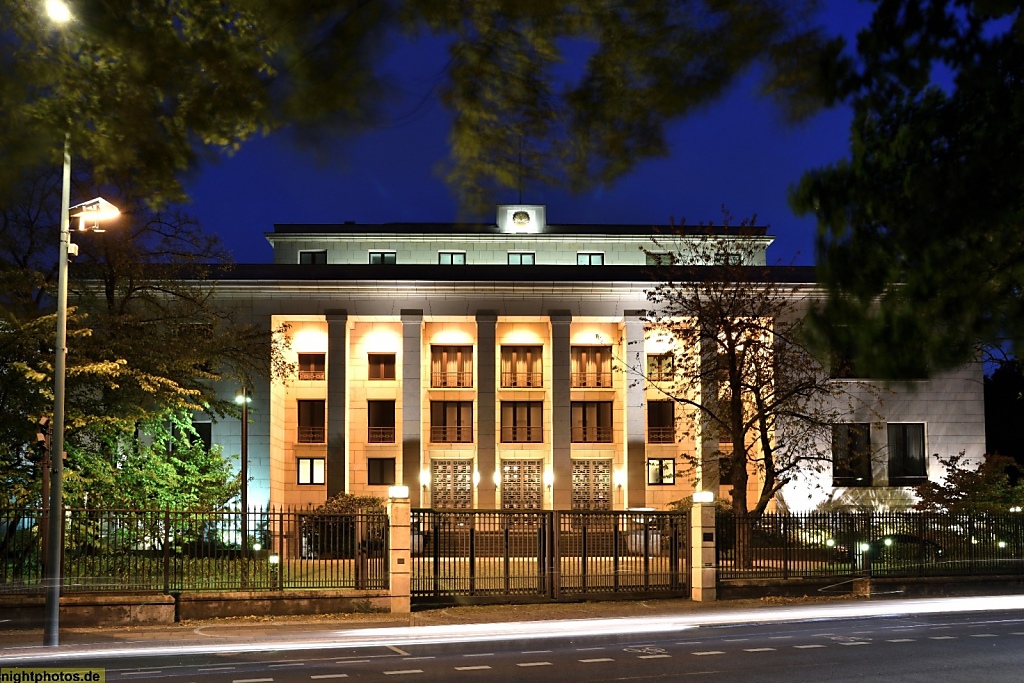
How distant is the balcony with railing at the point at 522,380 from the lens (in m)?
55.3

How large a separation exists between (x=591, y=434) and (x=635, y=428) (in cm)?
405

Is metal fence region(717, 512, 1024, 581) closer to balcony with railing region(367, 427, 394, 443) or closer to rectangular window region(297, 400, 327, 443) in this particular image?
balcony with railing region(367, 427, 394, 443)

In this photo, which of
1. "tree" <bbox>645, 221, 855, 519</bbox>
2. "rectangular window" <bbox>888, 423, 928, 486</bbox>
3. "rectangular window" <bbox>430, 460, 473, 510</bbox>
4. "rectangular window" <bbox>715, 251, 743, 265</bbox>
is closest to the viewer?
"rectangular window" <bbox>715, 251, 743, 265</bbox>

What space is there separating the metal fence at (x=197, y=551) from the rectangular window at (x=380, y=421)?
29875 millimetres

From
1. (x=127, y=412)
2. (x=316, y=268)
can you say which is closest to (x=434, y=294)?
(x=316, y=268)

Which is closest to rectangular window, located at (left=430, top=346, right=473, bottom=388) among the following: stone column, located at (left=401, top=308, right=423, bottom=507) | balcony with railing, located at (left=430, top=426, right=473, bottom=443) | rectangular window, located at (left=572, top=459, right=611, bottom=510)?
balcony with railing, located at (left=430, top=426, right=473, bottom=443)

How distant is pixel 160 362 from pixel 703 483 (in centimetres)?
2833

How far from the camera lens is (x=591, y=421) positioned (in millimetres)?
55062

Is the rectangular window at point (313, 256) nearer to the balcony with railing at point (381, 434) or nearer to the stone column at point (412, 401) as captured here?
the stone column at point (412, 401)

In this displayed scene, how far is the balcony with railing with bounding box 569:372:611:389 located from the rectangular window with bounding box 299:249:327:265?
640 inches

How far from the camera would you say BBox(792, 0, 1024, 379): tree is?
237cm

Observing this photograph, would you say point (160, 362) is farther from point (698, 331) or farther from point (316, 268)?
point (316, 268)

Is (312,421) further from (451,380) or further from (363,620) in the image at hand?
(363,620)

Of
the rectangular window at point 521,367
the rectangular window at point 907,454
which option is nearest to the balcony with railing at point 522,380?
the rectangular window at point 521,367
